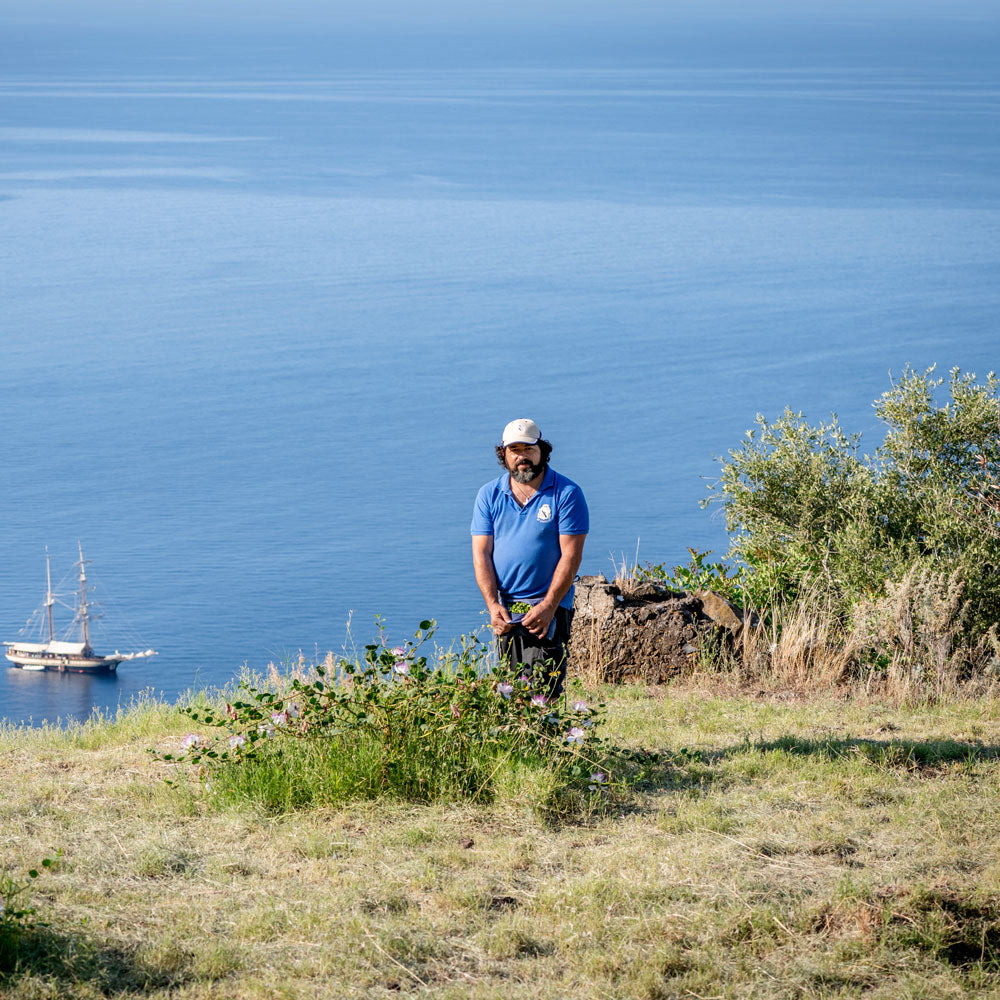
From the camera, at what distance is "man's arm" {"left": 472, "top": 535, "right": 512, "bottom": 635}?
580 cm

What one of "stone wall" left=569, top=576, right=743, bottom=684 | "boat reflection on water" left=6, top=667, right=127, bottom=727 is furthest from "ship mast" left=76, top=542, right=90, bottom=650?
"stone wall" left=569, top=576, right=743, bottom=684

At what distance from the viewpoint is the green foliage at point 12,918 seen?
12.7 ft

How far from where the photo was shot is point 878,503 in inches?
392

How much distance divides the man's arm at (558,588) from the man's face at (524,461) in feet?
1.08

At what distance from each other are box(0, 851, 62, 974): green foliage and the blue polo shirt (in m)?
2.36

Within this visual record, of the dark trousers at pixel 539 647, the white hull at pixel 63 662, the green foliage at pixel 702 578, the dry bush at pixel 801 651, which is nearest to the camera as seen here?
the dark trousers at pixel 539 647

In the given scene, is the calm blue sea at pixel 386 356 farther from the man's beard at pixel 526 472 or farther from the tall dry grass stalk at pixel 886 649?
the man's beard at pixel 526 472

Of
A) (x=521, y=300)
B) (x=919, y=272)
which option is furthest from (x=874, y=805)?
(x=919, y=272)

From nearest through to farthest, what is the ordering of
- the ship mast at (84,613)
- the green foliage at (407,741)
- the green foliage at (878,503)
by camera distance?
the green foliage at (407,741) → the green foliage at (878,503) → the ship mast at (84,613)

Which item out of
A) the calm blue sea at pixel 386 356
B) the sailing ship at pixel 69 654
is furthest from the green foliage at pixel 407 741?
the sailing ship at pixel 69 654

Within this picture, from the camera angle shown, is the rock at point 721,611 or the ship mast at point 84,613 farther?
the ship mast at point 84,613

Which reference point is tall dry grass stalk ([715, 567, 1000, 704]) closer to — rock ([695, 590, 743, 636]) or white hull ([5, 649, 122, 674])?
rock ([695, 590, 743, 636])

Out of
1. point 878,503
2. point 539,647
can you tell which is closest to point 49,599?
point 878,503

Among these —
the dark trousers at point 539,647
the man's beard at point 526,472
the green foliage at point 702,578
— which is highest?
the man's beard at point 526,472
